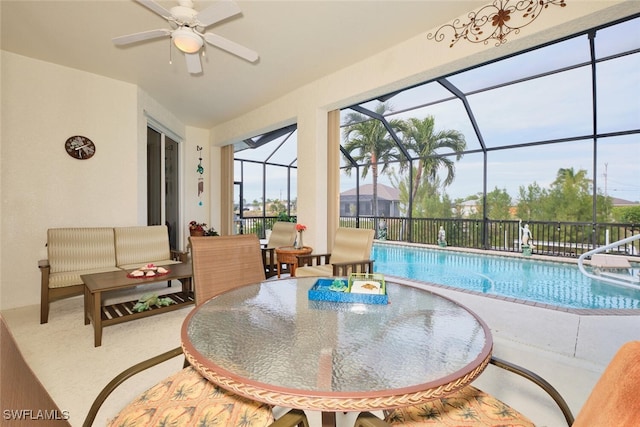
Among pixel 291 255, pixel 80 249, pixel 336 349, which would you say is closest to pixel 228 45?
pixel 291 255

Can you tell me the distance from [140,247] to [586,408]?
14.7 feet

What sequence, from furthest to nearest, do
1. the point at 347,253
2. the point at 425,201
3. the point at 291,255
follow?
the point at 425,201 < the point at 291,255 < the point at 347,253

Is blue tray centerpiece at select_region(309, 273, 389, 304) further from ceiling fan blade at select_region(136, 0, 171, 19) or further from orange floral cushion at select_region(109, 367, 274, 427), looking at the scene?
ceiling fan blade at select_region(136, 0, 171, 19)

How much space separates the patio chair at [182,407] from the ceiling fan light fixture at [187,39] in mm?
2208

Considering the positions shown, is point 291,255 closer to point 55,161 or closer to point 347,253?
point 347,253

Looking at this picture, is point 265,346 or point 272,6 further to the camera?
point 272,6

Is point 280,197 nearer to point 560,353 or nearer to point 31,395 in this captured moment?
point 560,353

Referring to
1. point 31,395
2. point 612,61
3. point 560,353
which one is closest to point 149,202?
point 31,395

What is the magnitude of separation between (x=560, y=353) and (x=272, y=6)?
149 inches

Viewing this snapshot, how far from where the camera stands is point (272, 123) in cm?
471

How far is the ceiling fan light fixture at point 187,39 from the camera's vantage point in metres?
2.13

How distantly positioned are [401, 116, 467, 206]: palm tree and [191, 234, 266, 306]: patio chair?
6772 millimetres

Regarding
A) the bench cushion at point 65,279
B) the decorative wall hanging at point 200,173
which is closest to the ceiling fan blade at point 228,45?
the bench cushion at point 65,279

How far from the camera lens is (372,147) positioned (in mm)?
8414
